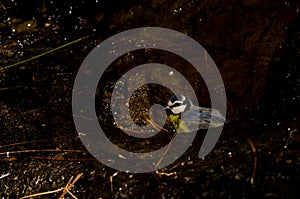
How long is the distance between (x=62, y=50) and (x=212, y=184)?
177 cm

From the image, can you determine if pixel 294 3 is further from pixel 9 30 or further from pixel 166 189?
pixel 9 30

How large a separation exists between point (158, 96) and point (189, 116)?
0.34 m

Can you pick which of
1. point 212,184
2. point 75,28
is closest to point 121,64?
point 75,28

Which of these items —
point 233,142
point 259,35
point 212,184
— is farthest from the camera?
point 259,35

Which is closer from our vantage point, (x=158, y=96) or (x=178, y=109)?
(x=178, y=109)

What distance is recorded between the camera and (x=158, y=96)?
2916 mm

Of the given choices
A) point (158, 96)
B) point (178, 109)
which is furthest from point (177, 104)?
point (158, 96)

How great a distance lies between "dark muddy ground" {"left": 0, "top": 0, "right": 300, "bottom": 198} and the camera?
6.49 feet

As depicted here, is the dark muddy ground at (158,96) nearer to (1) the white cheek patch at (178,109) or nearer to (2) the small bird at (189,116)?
(2) the small bird at (189,116)

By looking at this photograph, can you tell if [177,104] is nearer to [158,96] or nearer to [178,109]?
[178,109]

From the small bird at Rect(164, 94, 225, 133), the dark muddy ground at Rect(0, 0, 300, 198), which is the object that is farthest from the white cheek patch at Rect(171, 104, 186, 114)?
the dark muddy ground at Rect(0, 0, 300, 198)

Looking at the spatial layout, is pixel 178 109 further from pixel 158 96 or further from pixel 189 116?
pixel 158 96

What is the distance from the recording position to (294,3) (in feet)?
8.55

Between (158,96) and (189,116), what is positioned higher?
(158,96)
